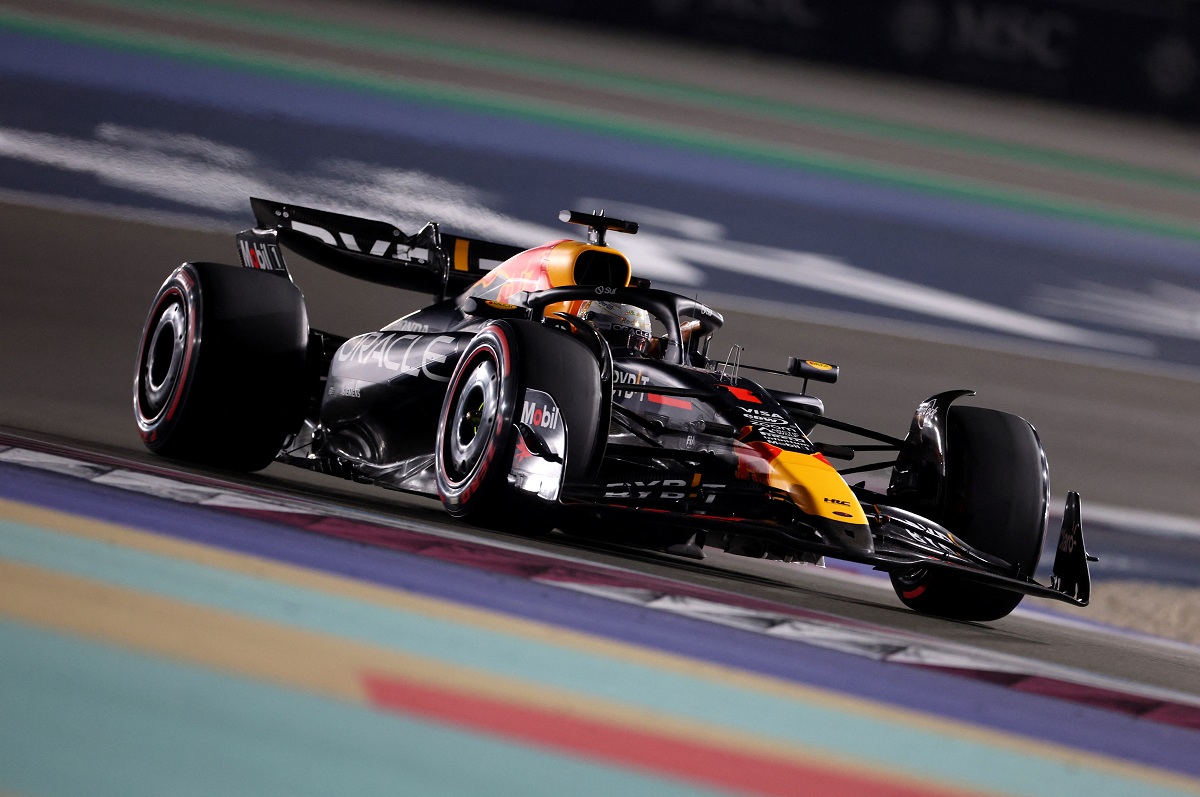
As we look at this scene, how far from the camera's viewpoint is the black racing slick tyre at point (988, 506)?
612 centimetres

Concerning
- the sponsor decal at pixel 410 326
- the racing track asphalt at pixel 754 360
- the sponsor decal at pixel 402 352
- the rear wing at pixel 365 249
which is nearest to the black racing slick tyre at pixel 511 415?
the sponsor decal at pixel 402 352

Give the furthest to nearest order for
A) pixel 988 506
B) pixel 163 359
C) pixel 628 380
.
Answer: pixel 163 359 → pixel 988 506 → pixel 628 380

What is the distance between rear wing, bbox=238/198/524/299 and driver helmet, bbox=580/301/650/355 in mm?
1329

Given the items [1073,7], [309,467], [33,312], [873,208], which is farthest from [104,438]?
[1073,7]

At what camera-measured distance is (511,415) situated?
17.4 feet

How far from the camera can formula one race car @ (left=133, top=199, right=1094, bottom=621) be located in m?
5.27

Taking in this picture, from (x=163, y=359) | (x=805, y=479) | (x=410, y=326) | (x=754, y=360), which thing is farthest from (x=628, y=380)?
(x=754, y=360)

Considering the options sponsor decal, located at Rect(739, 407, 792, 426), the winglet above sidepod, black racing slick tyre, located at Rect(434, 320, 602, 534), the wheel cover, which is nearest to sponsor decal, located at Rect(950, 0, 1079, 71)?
the winglet above sidepod

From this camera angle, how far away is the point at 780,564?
7957mm

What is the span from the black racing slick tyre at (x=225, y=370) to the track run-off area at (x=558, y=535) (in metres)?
0.38

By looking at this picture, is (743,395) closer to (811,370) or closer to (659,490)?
(659,490)

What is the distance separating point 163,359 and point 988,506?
3742mm

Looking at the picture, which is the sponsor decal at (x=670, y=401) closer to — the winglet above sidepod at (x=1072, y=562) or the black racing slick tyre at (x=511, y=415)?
the black racing slick tyre at (x=511, y=415)

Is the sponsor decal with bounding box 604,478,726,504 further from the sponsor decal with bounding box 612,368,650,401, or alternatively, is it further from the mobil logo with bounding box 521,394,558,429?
the sponsor decal with bounding box 612,368,650,401
